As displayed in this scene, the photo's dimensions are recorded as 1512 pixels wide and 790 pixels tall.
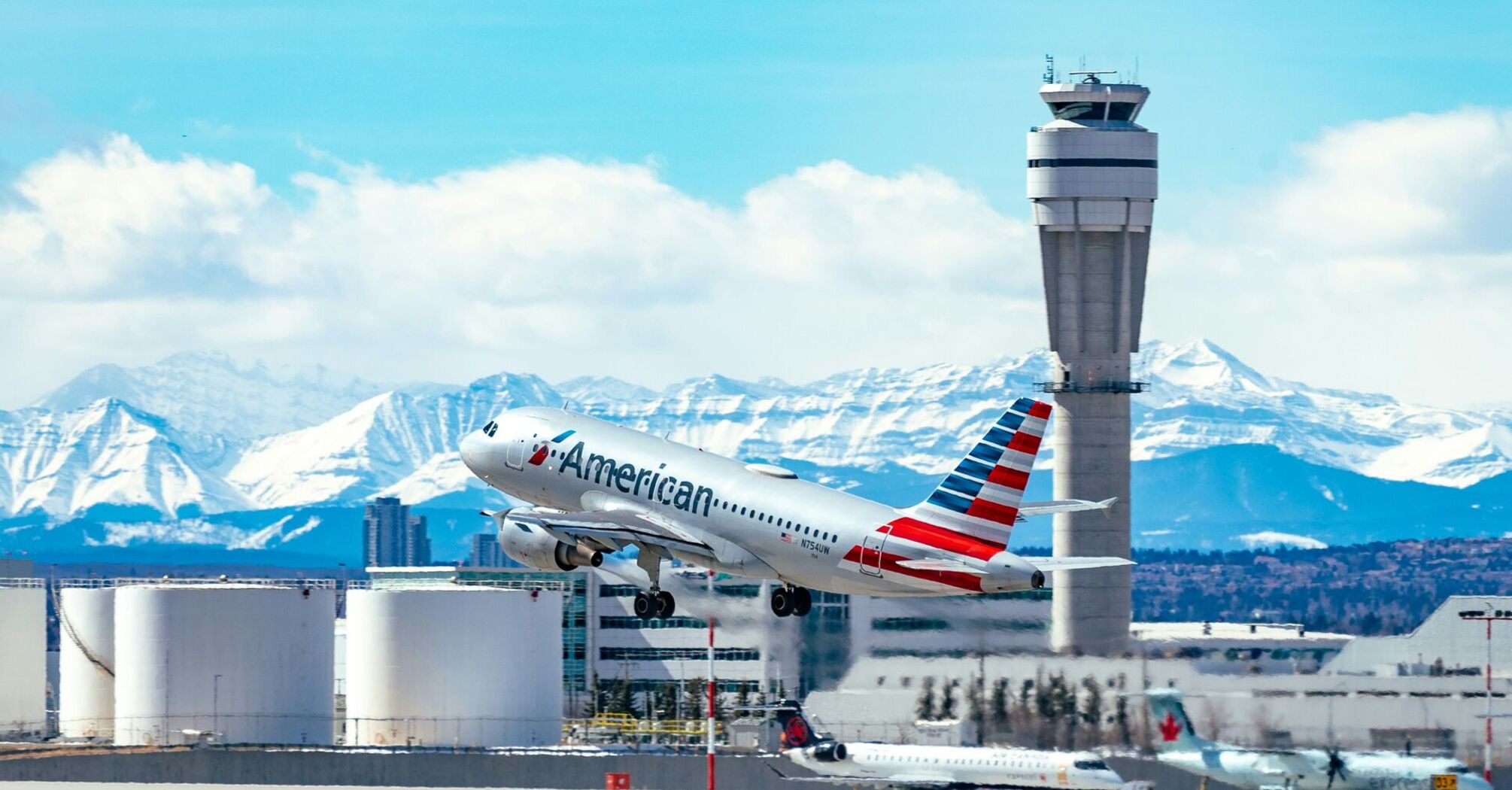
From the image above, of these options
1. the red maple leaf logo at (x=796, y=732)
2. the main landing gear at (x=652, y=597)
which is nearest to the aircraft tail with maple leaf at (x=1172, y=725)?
the red maple leaf logo at (x=796, y=732)

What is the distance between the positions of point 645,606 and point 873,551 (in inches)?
343

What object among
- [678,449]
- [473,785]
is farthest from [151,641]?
[678,449]

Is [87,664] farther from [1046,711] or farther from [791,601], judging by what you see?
[791,601]

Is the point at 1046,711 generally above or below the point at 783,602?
below

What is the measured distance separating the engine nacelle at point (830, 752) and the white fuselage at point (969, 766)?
0.09m

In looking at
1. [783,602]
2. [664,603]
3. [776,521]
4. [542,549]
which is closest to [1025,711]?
[783,602]

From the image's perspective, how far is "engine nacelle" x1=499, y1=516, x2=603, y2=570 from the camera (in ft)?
284

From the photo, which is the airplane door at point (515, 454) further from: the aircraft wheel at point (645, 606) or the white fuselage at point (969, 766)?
the white fuselage at point (969, 766)

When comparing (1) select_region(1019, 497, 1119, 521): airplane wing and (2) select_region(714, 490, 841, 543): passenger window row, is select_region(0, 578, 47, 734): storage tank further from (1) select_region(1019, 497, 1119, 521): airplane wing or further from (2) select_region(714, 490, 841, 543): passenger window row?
(1) select_region(1019, 497, 1119, 521): airplane wing

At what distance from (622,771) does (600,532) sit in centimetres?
5490

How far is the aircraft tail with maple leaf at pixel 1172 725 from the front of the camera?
109312 millimetres

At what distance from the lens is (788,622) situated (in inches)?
4348

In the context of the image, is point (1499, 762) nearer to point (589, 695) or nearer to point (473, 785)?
point (473, 785)

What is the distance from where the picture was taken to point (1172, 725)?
11031cm
